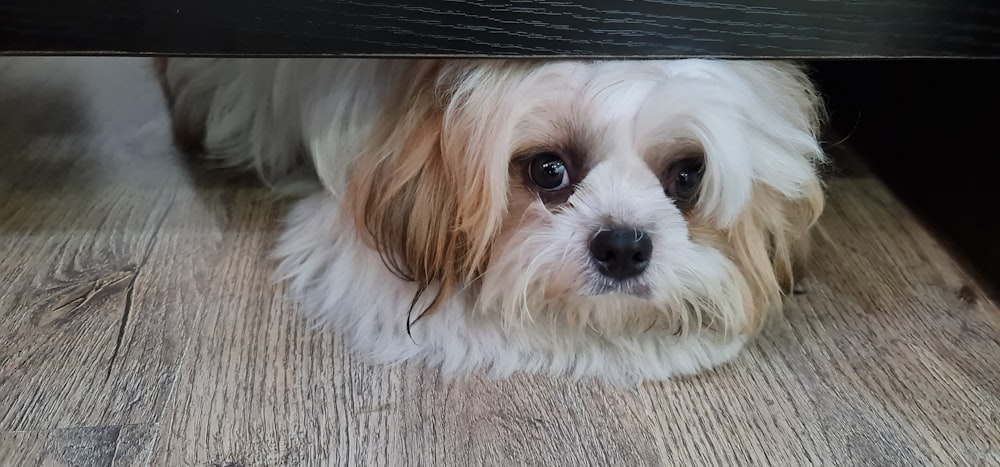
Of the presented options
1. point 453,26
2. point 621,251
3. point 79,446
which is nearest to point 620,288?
point 621,251

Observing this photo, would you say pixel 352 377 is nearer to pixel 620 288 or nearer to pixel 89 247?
pixel 620 288

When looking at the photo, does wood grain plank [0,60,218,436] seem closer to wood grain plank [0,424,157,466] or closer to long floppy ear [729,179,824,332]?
wood grain plank [0,424,157,466]

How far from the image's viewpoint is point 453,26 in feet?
3.27

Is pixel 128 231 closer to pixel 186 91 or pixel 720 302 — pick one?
pixel 186 91

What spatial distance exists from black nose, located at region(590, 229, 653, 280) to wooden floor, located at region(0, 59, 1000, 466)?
180 mm

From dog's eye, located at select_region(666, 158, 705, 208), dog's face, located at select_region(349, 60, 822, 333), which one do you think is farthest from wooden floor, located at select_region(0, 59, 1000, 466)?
dog's eye, located at select_region(666, 158, 705, 208)

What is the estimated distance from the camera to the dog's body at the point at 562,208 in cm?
103

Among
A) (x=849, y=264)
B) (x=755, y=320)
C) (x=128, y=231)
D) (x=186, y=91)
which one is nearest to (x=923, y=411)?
(x=755, y=320)

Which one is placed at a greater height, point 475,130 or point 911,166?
point 475,130

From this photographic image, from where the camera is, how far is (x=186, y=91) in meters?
1.69

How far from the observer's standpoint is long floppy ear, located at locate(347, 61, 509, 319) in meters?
1.05

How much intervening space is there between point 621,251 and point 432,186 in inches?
9.1

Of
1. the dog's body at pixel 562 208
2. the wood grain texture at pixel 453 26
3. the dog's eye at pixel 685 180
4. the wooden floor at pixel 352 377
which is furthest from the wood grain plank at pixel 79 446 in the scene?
the dog's eye at pixel 685 180

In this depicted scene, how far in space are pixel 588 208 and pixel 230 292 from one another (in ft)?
1.77
